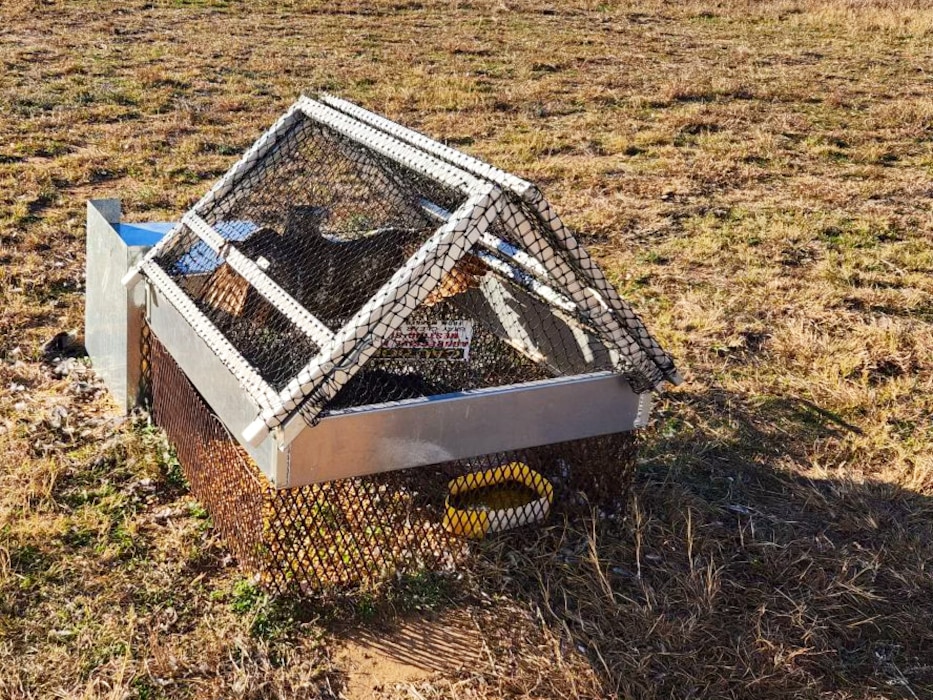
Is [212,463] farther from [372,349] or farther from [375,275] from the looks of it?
[372,349]

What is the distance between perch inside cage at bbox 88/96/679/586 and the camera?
2652mm

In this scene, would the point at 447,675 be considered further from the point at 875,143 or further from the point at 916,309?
the point at 875,143

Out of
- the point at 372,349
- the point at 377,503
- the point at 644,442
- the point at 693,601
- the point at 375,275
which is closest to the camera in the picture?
the point at 372,349

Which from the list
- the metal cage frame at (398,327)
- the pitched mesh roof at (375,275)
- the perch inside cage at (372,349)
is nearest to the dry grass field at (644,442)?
the perch inside cage at (372,349)

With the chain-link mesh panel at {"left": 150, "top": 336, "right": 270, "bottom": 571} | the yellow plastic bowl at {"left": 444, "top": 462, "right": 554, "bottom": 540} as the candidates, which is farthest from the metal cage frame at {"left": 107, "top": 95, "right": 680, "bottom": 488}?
the yellow plastic bowl at {"left": 444, "top": 462, "right": 554, "bottom": 540}

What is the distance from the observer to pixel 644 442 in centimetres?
403

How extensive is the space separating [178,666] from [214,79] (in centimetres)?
898

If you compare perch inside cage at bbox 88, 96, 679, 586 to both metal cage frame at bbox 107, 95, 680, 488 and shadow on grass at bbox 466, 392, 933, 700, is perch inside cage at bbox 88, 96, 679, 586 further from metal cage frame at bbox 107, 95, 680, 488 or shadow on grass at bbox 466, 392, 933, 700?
shadow on grass at bbox 466, 392, 933, 700

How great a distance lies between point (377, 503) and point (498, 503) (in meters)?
0.39

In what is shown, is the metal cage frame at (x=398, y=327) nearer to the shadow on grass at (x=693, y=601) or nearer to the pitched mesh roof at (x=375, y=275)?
the pitched mesh roof at (x=375, y=275)

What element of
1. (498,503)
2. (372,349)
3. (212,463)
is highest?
(372,349)

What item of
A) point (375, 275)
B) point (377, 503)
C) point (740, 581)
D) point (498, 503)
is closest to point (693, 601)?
point (740, 581)

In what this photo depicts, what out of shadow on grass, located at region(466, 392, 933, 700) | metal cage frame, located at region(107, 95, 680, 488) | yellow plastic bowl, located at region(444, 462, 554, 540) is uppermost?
metal cage frame, located at region(107, 95, 680, 488)

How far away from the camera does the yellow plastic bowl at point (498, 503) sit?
10.5ft
